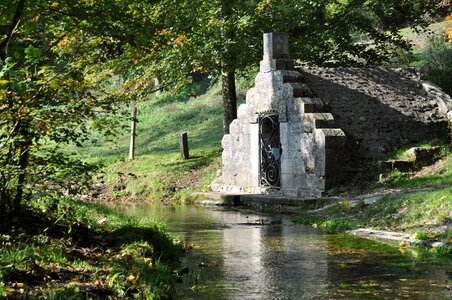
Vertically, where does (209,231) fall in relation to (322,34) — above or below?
below

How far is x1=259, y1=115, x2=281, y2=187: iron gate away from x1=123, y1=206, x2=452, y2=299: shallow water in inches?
287

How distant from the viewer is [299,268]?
10906 millimetres

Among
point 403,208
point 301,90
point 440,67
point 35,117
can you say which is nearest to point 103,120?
point 35,117

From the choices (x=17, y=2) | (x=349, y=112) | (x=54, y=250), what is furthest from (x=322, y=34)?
(x=54, y=250)

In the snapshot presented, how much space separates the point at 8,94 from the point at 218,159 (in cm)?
1993

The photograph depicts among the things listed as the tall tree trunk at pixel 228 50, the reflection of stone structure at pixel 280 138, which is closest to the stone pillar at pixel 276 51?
the reflection of stone structure at pixel 280 138

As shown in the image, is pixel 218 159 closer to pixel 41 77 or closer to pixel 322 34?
pixel 322 34

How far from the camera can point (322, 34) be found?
1120 inches

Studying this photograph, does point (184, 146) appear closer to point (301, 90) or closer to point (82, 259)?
point (301, 90)

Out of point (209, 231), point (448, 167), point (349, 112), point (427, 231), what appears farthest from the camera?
point (349, 112)

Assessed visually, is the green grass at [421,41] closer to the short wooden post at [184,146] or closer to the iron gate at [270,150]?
the short wooden post at [184,146]

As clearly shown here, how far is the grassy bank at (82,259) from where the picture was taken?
758 centimetres

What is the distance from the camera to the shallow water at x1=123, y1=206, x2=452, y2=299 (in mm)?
9125

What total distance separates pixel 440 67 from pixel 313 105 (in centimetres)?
1036
